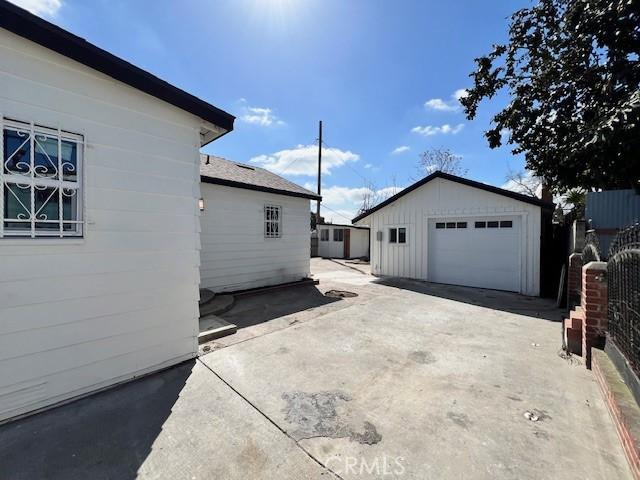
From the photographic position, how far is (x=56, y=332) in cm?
272

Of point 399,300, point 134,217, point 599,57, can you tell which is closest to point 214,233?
point 134,217

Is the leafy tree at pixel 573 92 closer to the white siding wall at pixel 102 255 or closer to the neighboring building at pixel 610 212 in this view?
the neighboring building at pixel 610 212

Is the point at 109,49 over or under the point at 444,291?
over

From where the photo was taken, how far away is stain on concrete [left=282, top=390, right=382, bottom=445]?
2.36m

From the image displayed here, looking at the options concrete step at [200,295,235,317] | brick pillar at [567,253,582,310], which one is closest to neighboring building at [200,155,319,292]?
concrete step at [200,295,235,317]

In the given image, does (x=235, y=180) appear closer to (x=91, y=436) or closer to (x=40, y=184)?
(x=40, y=184)

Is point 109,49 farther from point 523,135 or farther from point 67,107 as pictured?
point 523,135

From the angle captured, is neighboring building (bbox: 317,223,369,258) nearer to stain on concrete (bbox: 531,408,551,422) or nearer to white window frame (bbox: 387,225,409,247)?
white window frame (bbox: 387,225,409,247)

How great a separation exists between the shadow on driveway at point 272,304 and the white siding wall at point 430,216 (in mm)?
3952

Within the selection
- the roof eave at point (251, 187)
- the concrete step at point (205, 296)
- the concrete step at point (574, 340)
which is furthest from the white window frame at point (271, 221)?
the concrete step at point (574, 340)

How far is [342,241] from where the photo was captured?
64.9 feet

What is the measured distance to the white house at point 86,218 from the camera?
8.25 ft

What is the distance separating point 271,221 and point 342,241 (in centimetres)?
1159

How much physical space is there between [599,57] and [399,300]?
8.65 meters
